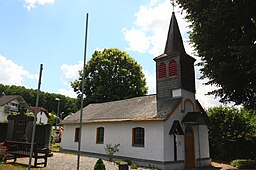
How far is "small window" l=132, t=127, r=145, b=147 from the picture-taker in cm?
1545

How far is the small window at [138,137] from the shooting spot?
1545 centimetres

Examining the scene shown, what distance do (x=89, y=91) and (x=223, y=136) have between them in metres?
19.4

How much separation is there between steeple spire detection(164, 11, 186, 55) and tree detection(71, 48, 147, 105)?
14806 millimetres

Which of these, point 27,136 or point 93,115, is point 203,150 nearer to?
point 93,115

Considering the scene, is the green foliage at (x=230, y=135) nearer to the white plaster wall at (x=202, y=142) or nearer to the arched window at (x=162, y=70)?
the white plaster wall at (x=202, y=142)

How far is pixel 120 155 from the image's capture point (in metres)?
16.4

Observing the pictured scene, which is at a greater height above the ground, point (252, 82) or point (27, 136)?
point (252, 82)

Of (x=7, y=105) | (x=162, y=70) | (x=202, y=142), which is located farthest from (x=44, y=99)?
(x=202, y=142)

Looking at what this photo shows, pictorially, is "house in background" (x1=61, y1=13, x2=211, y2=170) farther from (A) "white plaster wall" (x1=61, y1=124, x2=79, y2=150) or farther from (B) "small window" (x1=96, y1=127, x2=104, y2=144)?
(A) "white plaster wall" (x1=61, y1=124, x2=79, y2=150)

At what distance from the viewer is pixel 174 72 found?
16703 millimetres

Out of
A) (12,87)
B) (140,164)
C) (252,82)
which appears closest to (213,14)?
(252,82)

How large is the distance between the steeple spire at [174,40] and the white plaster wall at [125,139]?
21.2 ft

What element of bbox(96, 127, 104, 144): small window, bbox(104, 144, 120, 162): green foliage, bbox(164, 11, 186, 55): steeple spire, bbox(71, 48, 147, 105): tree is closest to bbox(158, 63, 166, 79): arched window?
bbox(164, 11, 186, 55): steeple spire

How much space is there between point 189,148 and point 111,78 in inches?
756
